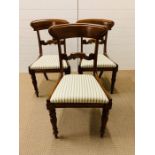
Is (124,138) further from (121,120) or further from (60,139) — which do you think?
(60,139)

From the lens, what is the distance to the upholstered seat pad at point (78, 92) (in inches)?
77.7

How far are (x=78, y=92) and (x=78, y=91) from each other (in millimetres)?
17

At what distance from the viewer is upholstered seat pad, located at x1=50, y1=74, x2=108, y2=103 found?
Result: 197 centimetres

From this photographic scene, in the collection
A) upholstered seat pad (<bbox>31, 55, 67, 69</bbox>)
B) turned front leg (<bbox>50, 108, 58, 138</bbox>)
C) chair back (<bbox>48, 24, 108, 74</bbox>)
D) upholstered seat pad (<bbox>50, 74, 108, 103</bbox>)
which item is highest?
chair back (<bbox>48, 24, 108, 74</bbox>)

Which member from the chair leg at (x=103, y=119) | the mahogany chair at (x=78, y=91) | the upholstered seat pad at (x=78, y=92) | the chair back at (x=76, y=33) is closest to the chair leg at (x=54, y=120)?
the mahogany chair at (x=78, y=91)

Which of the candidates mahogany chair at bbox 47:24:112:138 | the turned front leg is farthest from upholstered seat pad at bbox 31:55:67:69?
the turned front leg

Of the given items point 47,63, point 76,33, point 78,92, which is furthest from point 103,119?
point 47,63

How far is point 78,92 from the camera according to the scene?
2.04m

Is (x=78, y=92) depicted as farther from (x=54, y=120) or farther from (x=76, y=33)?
(x=76, y=33)

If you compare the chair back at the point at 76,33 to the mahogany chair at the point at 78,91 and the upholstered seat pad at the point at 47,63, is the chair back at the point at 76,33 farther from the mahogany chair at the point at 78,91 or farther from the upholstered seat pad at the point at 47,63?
the upholstered seat pad at the point at 47,63

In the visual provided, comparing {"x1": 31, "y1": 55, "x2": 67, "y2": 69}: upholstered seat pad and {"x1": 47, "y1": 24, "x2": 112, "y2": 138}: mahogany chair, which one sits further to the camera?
{"x1": 31, "y1": 55, "x2": 67, "y2": 69}: upholstered seat pad

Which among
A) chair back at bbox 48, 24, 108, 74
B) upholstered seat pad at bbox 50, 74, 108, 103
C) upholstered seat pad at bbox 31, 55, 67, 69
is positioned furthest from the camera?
upholstered seat pad at bbox 31, 55, 67, 69

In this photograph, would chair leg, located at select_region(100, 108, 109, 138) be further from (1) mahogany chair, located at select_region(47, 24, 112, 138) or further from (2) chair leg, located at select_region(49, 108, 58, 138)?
(2) chair leg, located at select_region(49, 108, 58, 138)
